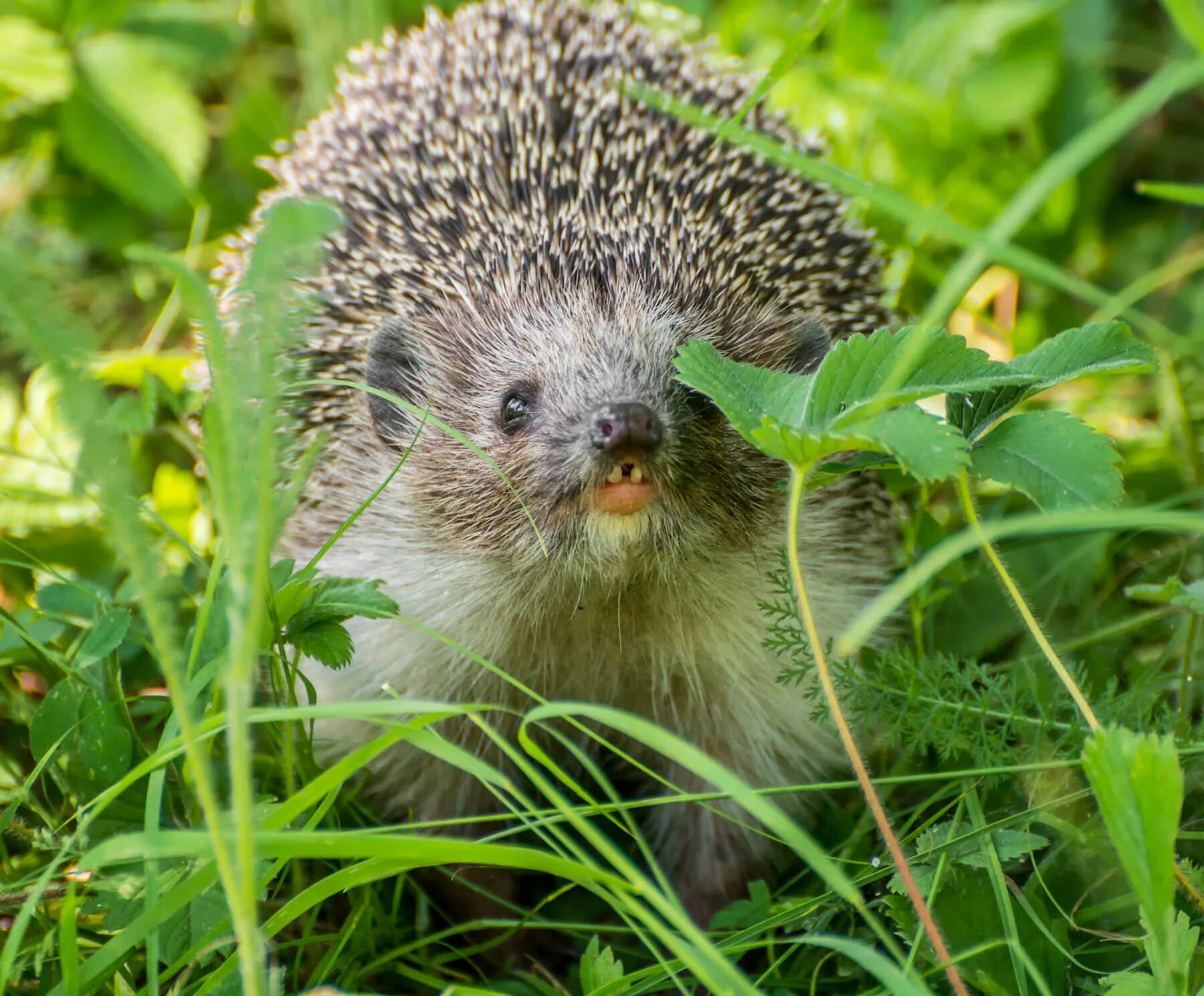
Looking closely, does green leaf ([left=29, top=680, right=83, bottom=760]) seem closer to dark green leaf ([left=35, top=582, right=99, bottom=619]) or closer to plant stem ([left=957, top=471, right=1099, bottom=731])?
dark green leaf ([left=35, top=582, right=99, bottom=619])

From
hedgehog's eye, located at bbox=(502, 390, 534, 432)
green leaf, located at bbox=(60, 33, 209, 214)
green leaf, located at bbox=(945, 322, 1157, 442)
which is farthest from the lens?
green leaf, located at bbox=(60, 33, 209, 214)

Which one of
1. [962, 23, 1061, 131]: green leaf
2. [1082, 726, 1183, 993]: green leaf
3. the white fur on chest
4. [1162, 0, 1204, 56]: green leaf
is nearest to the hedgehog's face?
the white fur on chest

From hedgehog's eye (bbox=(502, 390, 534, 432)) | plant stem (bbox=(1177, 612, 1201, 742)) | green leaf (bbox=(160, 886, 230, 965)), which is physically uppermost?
hedgehog's eye (bbox=(502, 390, 534, 432))

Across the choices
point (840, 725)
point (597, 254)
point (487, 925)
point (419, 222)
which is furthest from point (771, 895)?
point (419, 222)

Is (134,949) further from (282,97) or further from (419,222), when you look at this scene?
(282,97)

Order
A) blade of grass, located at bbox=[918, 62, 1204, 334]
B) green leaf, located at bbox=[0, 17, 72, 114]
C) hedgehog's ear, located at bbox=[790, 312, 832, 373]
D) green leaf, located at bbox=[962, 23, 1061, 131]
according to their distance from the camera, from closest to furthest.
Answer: blade of grass, located at bbox=[918, 62, 1204, 334] < hedgehog's ear, located at bbox=[790, 312, 832, 373] < green leaf, located at bbox=[0, 17, 72, 114] < green leaf, located at bbox=[962, 23, 1061, 131]

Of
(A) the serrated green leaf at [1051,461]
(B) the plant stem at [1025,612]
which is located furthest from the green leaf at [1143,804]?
(A) the serrated green leaf at [1051,461]

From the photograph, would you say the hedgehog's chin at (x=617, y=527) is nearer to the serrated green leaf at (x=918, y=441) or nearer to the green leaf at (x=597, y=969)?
the serrated green leaf at (x=918, y=441)
